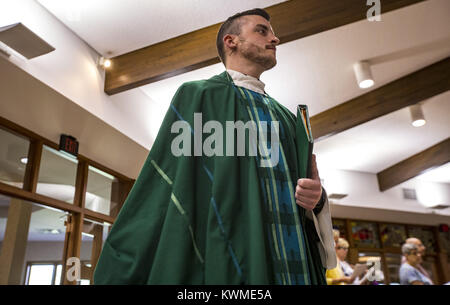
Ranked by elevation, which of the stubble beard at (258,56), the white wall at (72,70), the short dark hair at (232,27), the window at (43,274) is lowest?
the window at (43,274)

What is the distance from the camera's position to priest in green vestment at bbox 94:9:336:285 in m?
0.89

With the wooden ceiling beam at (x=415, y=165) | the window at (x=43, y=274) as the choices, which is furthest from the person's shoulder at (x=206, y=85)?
the wooden ceiling beam at (x=415, y=165)

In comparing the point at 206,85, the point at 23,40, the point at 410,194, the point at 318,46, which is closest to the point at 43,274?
the point at 23,40

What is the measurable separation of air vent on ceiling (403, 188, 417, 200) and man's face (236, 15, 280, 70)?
781cm

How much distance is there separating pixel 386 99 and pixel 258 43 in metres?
4.68

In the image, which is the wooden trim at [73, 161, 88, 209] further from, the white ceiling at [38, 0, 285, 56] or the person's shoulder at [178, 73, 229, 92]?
the person's shoulder at [178, 73, 229, 92]

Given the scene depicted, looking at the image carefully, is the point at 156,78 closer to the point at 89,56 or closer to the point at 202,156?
the point at 89,56

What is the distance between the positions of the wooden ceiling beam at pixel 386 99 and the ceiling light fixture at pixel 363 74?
811 mm

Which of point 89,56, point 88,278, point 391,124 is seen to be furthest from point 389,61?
point 88,278

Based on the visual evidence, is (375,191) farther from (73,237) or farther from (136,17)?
(136,17)

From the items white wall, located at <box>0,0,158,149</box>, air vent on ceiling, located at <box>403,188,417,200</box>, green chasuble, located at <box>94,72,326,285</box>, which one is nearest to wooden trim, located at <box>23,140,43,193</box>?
white wall, located at <box>0,0,158,149</box>

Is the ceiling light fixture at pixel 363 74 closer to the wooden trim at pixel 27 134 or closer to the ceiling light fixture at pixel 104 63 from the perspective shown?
the ceiling light fixture at pixel 104 63

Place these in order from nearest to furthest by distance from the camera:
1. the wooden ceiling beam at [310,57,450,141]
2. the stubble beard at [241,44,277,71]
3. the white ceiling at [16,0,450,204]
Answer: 1. the stubble beard at [241,44,277,71]
2. the white ceiling at [16,0,450,204]
3. the wooden ceiling beam at [310,57,450,141]

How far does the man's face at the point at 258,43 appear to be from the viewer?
1.37 meters
